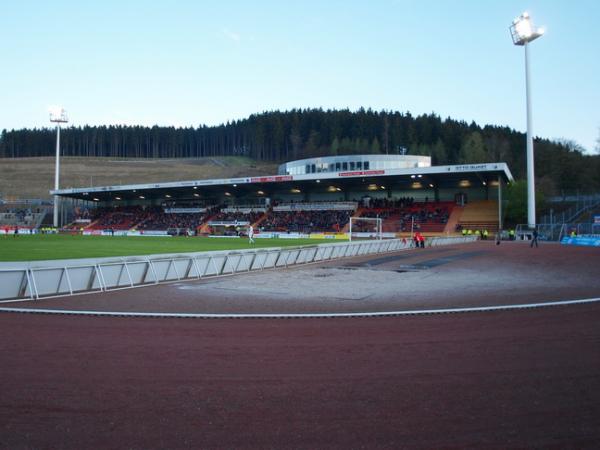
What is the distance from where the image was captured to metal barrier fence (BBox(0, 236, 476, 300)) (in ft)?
42.9

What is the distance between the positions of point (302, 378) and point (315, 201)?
65153 mm

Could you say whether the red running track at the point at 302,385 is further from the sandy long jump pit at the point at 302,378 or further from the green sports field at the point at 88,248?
the green sports field at the point at 88,248

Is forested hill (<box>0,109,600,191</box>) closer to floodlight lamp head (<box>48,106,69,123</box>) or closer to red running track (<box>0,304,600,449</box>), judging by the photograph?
floodlight lamp head (<box>48,106,69,123</box>)

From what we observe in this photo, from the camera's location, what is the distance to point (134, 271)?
52.9 feet

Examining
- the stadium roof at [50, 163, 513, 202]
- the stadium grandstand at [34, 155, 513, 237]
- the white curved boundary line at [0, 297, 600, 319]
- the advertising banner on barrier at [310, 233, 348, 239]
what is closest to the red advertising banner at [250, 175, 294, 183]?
the stadium roof at [50, 163, 513, 202]

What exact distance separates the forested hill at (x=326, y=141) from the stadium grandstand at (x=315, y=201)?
51.1 ft

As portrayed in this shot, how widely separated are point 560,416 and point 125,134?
182 meters

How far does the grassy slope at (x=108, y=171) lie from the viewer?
394 feet

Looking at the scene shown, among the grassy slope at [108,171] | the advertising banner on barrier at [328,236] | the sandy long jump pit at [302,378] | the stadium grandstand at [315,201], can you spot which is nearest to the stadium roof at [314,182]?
the stadium grandstand at [315,201]

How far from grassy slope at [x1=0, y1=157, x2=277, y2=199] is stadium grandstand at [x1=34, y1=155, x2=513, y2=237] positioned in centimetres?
3732

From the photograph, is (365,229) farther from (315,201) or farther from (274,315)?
(274,315)

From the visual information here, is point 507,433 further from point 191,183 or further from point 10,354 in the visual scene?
point 191,183

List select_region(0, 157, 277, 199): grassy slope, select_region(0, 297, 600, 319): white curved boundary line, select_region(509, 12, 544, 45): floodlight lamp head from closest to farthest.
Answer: select_region(0, 297, 600, 319): white curved boundary line, select_region(509, 12, 544, 45): floodlight lamp head, select_region(0, 157, 277, 199): grassy slope

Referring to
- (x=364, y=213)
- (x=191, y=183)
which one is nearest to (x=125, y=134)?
(x=191, y=183)
